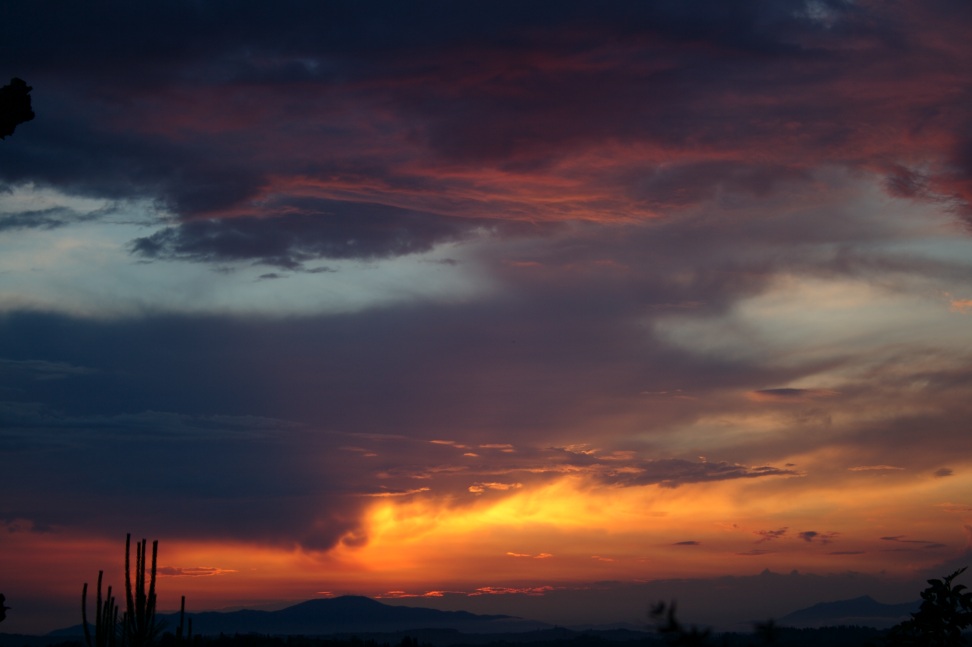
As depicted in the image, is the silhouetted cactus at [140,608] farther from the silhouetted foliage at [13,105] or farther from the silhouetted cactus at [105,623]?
the silhouetted foliage at [13,105]

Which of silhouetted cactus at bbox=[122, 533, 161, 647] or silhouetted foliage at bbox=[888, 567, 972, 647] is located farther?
silhouetted cactus at bbox=[122, 533, 161, 647]

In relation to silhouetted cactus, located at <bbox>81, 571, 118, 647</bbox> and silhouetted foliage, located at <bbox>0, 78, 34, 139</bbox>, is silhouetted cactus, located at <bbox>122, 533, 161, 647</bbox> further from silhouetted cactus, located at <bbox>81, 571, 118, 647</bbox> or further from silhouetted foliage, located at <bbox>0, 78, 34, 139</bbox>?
silhouetted foliage, located at <bbox>0, 78, 34, 139</bbox>

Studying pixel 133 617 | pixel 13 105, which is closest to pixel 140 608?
pixel 133 617

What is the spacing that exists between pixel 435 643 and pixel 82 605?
167 metres

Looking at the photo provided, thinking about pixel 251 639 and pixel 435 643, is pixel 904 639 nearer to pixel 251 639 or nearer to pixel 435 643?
pixel 251 639

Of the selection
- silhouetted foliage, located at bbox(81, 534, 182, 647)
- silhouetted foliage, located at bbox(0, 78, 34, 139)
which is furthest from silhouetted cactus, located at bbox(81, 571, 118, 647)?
silhouetted foliage, located at bbox(0, 78, 34, 139)

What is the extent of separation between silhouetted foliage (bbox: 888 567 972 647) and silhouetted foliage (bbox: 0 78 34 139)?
16.7 m

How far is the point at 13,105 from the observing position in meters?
18.2

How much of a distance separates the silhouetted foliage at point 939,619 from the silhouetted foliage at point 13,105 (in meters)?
16.7

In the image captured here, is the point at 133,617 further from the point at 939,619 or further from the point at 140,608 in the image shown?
A: the point at 939,619

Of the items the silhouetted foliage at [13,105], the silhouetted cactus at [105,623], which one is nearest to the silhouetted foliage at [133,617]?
the silhouetted cactus at [105,623]

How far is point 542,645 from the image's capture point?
166m

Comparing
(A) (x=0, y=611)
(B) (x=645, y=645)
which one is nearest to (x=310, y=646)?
(B) (x=645, y=645)

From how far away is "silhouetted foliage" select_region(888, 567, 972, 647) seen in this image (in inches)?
577
